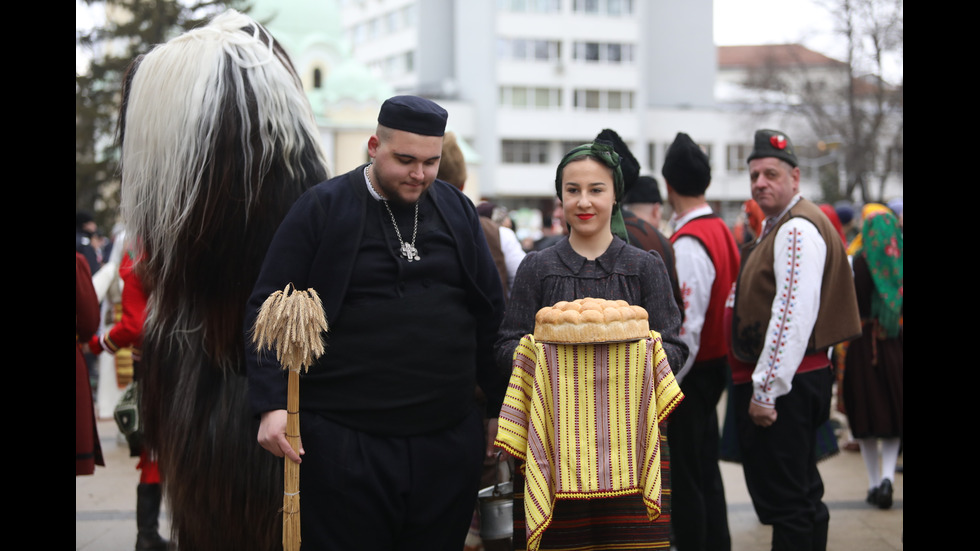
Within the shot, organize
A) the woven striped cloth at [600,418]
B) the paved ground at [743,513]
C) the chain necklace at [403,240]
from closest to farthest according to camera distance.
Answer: the woven striped cloth at [600,418]
the chain necklace at [403,240]
the paved ground at [743,513]

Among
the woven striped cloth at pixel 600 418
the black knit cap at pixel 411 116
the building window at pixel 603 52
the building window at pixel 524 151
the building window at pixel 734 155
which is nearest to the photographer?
the woven striped cloth at pixel 600 418

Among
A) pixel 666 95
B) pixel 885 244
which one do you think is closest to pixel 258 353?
pixel 885 244

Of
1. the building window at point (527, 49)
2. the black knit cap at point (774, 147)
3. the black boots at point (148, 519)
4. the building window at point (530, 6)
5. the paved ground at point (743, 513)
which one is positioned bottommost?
the paved ground at point (743, 513)

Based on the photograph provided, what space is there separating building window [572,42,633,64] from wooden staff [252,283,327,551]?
53.7m

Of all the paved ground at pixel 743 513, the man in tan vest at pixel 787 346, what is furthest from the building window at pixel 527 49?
the man in tan vest at pixel 787 346

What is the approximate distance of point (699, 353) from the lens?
189 inches

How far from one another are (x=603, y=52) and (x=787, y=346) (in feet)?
174

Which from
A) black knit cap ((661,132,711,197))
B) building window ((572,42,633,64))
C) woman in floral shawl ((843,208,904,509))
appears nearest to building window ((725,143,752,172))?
building window ((572,42,633,64))

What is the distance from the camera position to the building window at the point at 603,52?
180 ft

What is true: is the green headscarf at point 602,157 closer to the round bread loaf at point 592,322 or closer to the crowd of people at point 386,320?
the crowd of people at point 386,320

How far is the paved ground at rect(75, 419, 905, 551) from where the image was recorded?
18.2ft

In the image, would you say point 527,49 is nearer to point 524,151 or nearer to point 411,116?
point 524,151

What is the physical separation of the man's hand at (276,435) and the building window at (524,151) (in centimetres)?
5077

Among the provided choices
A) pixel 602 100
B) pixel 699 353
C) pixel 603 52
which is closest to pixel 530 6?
pixel 603 52
